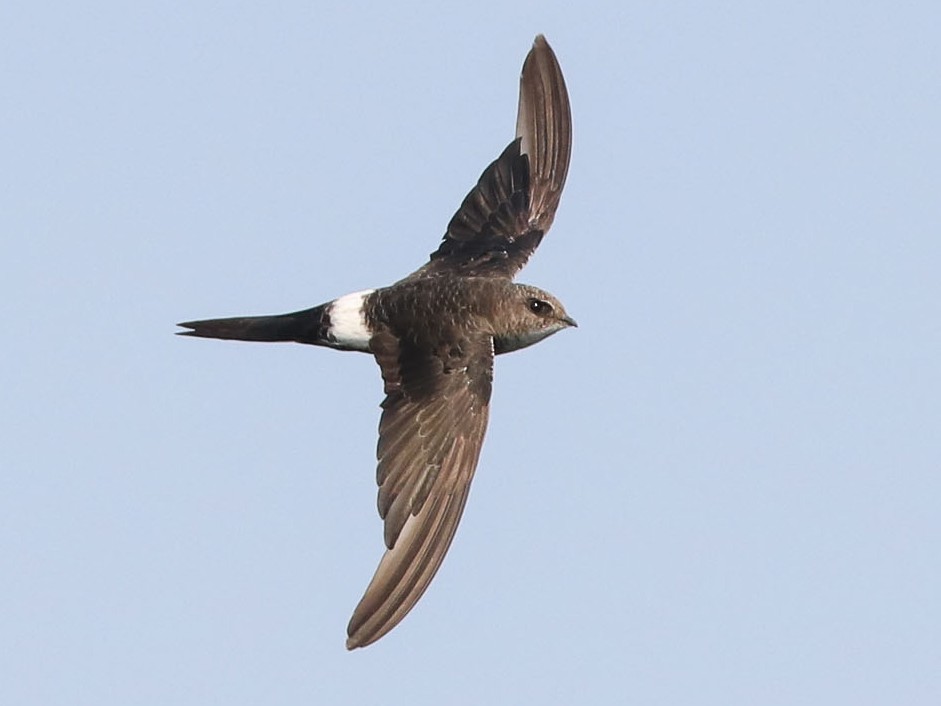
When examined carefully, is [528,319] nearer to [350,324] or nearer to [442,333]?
[442,333]

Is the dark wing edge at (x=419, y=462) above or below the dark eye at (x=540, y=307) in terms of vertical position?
below

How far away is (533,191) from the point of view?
1380cm

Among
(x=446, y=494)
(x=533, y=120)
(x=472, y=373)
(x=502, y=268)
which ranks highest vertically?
(x=533, y=120)

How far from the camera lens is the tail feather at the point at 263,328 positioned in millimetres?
12484

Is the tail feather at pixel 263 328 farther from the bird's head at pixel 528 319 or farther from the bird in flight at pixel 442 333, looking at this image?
the bird's head at pixel 528 319

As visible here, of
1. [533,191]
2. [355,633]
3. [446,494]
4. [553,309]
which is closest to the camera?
[355,633]

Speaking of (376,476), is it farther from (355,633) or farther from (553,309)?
(553,309)

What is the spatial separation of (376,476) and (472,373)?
3.01ft

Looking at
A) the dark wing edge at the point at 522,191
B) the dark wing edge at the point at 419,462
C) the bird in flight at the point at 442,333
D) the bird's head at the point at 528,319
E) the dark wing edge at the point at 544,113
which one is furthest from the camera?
the dark wing edge at the point at 544,113

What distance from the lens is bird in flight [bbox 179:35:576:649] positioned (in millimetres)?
11008

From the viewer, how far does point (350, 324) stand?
12.2m

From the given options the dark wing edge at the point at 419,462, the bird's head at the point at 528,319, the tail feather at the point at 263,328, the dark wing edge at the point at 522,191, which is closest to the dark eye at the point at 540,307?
the bird's head at the point at 528,319

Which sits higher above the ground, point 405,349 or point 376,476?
point 405,349

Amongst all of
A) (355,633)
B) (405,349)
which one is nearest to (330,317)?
(405,349)
